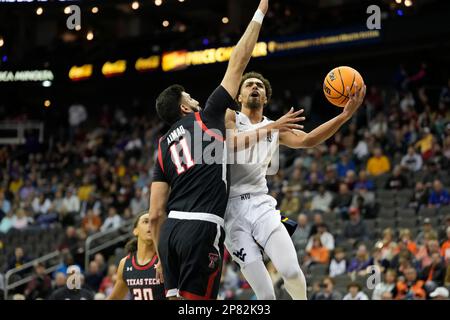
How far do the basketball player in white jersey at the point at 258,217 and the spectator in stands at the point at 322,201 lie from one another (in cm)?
1004

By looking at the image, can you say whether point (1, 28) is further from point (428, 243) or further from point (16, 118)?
point (428, 243)

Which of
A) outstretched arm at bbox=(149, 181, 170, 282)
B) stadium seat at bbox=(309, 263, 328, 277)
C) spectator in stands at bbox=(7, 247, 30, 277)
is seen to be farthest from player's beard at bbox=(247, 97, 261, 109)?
spectator in stands at bbox=(7, 247, 30, 277)

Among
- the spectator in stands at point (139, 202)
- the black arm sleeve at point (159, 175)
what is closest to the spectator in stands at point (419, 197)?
the spectator in stands at point (139, 202)

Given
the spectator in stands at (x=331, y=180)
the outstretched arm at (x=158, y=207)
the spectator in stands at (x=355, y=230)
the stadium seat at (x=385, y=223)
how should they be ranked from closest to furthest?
1. the outstretched arm at (x=158, y=207)
2. the spectator in stands at (x=355, y=230)
3. the stadium seat at (x=385, y=223)
4. the spectator in stands at (x=331, y=180)

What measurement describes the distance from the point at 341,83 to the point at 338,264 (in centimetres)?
827

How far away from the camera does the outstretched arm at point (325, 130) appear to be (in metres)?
6.65

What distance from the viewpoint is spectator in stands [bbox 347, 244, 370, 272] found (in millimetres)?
14617

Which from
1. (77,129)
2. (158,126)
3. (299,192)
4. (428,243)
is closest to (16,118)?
(77,129)

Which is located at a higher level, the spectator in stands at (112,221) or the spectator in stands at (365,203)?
the spectator in stands at (365,203)

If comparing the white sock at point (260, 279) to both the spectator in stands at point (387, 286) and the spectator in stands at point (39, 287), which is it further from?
the spectator in stands at point (39, 287)

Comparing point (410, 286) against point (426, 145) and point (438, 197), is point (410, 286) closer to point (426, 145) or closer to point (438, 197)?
point (438, 197)

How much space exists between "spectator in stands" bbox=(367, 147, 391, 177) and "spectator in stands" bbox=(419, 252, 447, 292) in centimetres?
486

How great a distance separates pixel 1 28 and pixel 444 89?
16984 mm

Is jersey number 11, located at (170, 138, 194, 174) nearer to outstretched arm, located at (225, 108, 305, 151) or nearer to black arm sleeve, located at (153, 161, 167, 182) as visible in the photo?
black arm sleeve, located at (153, 161, 167, 182)
